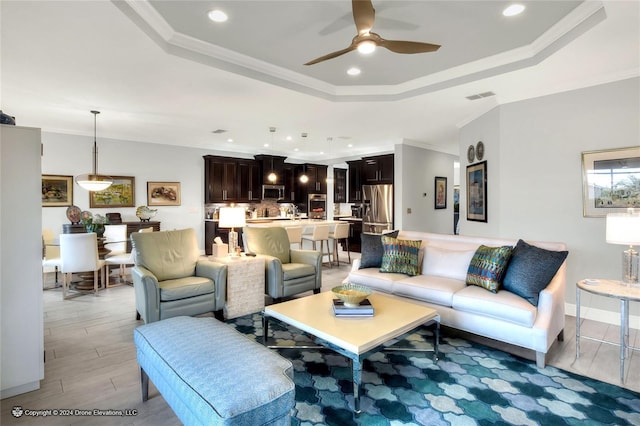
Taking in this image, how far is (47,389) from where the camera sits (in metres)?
2.29

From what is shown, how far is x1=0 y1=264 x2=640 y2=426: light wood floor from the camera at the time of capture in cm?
208

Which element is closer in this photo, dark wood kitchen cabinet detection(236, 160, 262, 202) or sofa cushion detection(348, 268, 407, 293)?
sofa cushion detection(348, 268, 407, 293)

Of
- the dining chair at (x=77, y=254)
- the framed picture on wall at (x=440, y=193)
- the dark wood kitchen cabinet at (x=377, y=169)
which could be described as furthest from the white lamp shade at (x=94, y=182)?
the framed picture on wall at (x=440, y=193)

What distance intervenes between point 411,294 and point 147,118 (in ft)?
16.3

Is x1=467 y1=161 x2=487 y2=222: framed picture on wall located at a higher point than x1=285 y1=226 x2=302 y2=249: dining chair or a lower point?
higher


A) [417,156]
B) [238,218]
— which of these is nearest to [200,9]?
[238,218]

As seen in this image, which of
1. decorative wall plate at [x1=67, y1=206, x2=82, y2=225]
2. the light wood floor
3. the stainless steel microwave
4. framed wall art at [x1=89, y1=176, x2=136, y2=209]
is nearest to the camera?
the light wood floor

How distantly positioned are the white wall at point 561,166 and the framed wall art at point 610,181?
0.25ft

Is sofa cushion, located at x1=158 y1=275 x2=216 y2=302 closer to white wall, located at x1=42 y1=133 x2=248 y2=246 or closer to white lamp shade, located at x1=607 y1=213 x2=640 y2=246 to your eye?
white lamp shade, located at x1=607 y1=213 x2=640 y2=246

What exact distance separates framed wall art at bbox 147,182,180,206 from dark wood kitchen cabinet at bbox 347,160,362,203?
447 cm

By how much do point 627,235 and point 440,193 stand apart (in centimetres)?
599

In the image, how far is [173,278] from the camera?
3598 millimetres

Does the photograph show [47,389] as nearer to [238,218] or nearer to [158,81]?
[238,218]

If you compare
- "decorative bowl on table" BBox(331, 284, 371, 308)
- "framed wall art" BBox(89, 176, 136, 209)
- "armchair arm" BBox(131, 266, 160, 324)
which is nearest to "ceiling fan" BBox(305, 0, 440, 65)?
"decorative bowl on table" BBox(331, 284, 371, 308)
